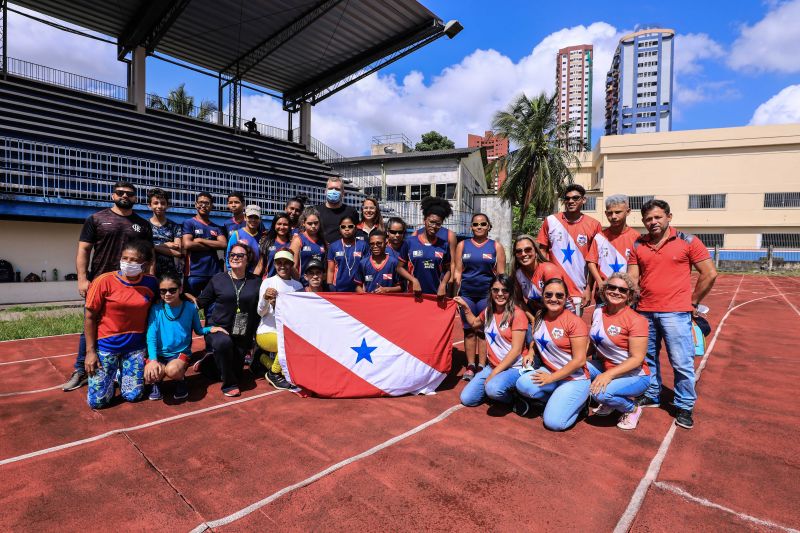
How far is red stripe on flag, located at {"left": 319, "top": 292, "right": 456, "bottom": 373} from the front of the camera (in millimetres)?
4348

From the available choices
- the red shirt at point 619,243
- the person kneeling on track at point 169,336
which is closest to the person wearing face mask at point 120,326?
the person kneeling on track at point 169,336

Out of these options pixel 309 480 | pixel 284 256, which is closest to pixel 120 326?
pixel 284 256

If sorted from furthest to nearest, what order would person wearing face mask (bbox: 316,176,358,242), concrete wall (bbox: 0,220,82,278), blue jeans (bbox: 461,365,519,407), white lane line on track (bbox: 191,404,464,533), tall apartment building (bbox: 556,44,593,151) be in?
tall apartment building (bbox: 556,44,593,151), concrete wall (bbox: 0,220,82,278), person wearing face mask (bbox: 316,176,358,242), blue jeans (bbox: 461,365,519,407), white lane line on track (bbox: 191,404,464,533)

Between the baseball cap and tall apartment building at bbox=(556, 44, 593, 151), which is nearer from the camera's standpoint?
the baseball cap

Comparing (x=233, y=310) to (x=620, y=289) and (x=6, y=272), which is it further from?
Answer: (x=6, y=272)

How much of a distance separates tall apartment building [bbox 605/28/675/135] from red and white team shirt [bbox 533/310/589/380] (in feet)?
373

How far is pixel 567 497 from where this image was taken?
2.52 metres

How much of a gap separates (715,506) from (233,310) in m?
4.18

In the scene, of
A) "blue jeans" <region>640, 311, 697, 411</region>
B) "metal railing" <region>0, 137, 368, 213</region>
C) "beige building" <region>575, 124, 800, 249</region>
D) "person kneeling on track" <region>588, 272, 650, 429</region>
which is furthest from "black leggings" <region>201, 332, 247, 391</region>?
"beige building" <region>575, 124, 800, 249</region>

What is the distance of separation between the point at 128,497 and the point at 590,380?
11.6 ft

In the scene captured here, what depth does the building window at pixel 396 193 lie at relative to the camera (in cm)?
2478

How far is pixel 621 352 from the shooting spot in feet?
11.7

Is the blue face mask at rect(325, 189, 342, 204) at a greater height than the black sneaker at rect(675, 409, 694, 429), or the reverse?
the blue face mask at rect(325, 189, 342, 204)

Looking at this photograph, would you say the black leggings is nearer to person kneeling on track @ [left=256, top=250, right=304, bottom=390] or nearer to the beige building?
person kneeling on track @ [left=256, top=250, right=304, bottom=390]
